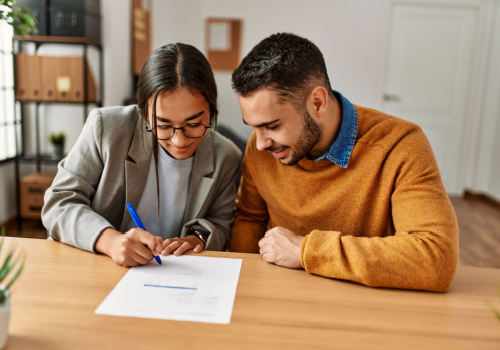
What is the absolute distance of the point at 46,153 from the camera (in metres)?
3.92

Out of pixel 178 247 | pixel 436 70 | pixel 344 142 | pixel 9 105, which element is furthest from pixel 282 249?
pixel 436 70

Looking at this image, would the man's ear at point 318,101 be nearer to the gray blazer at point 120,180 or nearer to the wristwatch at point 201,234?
the gray blazer at point 120,180

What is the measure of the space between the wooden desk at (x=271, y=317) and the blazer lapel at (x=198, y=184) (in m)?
→ 0.37

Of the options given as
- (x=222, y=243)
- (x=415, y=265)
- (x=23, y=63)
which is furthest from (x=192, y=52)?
(x=23, y=63)

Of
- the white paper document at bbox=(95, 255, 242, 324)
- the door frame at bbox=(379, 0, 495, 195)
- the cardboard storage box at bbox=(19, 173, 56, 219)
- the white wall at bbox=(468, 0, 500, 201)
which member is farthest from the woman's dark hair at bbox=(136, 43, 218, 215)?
the white wall at bbox=(468, 0, 500, 201)

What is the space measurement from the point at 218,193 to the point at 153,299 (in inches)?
24.1

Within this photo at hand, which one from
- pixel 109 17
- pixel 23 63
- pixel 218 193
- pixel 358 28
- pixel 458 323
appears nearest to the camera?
pixel 458 323

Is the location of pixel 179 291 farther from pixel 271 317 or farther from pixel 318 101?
pixel 318 101

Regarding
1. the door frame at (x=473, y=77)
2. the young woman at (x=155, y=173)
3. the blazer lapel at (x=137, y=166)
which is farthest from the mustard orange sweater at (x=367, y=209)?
the door frame at (x=473, y=77)

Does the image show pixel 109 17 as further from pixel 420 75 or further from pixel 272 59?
pixel 420 75

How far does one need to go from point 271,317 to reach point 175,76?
0.70 meters

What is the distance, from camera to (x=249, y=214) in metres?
1.52

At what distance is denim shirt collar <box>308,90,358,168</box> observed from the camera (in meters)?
1.29

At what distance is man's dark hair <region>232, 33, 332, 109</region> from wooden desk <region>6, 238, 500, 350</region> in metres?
→ 0.47
